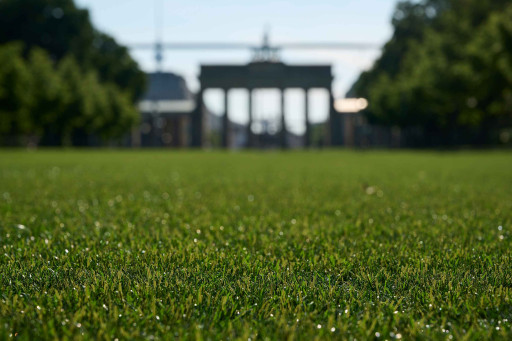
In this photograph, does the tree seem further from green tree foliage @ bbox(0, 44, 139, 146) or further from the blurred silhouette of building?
the blurred silhouette of building

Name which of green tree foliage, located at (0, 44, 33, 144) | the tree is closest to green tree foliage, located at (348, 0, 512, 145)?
the tree

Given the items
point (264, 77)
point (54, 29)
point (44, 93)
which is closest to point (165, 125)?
point (264, 77)

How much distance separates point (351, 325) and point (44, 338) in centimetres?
112

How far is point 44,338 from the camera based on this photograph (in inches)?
67.7

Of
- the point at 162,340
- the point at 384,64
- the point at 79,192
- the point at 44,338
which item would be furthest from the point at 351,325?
the point at 384,64

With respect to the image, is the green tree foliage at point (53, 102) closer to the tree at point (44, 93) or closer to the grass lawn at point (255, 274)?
the tree at point (44, 93)

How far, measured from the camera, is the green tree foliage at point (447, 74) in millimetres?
34219

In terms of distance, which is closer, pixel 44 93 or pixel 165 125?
pixel 44 93

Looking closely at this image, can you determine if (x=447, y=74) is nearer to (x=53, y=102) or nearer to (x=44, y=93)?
Answer: (x=53, y=102)

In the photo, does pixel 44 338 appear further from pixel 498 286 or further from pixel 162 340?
pixel 498 286

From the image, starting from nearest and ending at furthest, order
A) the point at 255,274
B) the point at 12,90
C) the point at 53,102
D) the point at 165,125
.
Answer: the point at 255,274 → the point at 12,90 → the point at 53,102 → the point at 165,125

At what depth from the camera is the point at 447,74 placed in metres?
39.0

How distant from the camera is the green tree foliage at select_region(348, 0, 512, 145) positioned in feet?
112

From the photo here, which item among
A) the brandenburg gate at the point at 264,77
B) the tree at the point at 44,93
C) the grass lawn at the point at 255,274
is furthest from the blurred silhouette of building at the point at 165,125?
the grass lawn at the point at 255,274
